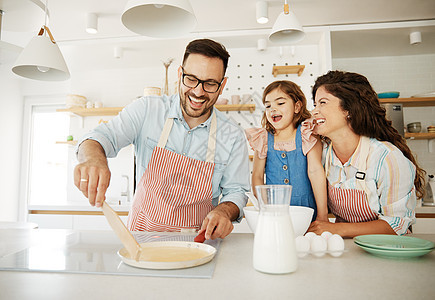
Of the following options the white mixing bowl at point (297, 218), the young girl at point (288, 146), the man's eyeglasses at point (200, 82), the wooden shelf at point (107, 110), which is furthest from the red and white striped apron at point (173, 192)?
the wooden shelf at point (107, 110)

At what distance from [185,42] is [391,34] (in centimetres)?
227

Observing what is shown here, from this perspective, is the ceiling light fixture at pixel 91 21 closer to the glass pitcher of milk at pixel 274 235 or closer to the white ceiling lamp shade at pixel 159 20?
the white ceiling lamp shade at pixel 159 20

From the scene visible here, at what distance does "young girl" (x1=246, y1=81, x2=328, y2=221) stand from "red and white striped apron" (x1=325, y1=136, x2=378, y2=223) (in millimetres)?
236

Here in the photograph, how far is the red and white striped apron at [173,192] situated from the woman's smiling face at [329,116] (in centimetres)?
57

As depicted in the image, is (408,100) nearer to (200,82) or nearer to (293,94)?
(293,94)

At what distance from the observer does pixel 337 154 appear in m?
1.60

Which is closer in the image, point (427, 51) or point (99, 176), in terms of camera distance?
point (99, 176)

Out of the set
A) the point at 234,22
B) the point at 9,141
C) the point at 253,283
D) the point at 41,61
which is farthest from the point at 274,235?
the point at 9,141

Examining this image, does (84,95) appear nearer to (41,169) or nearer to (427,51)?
(41,169)

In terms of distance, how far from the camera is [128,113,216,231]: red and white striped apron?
1.55 meters

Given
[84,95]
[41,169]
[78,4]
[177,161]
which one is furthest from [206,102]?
[41,169]

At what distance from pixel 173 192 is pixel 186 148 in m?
0.25

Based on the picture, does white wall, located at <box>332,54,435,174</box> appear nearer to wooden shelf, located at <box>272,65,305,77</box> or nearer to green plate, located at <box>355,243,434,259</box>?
wooden shelf, located at <box>272,65,305,77</box>

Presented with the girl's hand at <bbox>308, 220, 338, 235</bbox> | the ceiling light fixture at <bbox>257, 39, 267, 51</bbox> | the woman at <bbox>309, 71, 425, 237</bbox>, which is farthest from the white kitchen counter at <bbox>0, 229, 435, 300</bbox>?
the ceiling light fixture at <bbox>257, 39, 267, 51</bbox>
